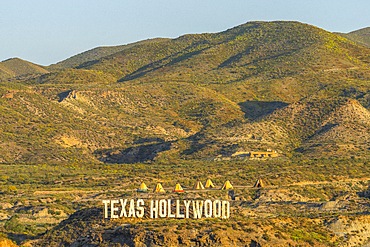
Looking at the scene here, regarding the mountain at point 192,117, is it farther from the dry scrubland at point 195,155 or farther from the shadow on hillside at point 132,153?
the dry scrubland at point 195,155

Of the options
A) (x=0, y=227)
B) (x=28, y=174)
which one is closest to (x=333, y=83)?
(x=28, y=174)

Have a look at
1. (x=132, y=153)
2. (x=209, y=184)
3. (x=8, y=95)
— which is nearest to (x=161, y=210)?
(x=209, y=184)

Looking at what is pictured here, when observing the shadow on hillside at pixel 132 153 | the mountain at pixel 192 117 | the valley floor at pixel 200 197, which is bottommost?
the valley floor at pixel 200 197

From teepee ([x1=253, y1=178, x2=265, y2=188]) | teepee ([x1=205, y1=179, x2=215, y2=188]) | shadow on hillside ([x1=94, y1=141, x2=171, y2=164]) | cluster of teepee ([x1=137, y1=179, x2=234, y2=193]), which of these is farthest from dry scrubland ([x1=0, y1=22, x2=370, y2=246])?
teepee ([x1=205, y1=179, x2=215, y2=188])

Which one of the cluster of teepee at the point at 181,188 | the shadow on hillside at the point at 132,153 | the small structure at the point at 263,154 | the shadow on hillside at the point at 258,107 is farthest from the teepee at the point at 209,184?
the shadow on hillside at the point at 258,107

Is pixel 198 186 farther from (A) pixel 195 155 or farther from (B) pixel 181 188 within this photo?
(A) pixel 195 155

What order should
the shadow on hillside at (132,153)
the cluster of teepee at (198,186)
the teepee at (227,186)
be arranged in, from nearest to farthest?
the cluster of teepee at (198,186), the teepee at (227,186), the shadow on hillside at (132,153)
